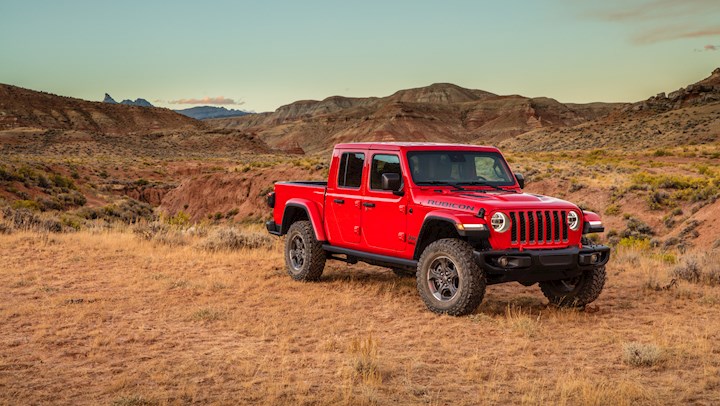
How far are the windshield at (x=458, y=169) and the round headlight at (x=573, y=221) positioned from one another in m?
1.30

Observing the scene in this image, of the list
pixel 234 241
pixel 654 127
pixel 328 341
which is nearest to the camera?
pixel 328 341

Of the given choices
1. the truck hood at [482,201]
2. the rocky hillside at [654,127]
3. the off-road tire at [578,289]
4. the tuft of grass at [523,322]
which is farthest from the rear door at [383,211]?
the rocky hillside at [654,127]

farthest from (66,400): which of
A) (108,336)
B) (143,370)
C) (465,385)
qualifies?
(465,385)

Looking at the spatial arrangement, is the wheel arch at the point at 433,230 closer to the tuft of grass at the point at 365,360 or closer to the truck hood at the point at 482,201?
the truck hood at the point at 482,201

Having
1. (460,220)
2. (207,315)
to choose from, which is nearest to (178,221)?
(207,315)

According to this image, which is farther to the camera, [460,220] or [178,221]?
[178,221]

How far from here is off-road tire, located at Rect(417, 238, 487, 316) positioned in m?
8.23

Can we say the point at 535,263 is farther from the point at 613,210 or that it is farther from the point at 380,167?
the point at 613,210

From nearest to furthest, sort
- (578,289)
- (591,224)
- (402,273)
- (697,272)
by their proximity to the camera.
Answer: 1. (591,224)
2. (578,289)
3. (697,272)
4. (402,273)

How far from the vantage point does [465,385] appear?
5914 mm

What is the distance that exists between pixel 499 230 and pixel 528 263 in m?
0.51

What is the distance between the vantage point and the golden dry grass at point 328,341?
5.66 metres

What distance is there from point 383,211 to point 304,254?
79.7 inches

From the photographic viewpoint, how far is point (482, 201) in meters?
8.38
